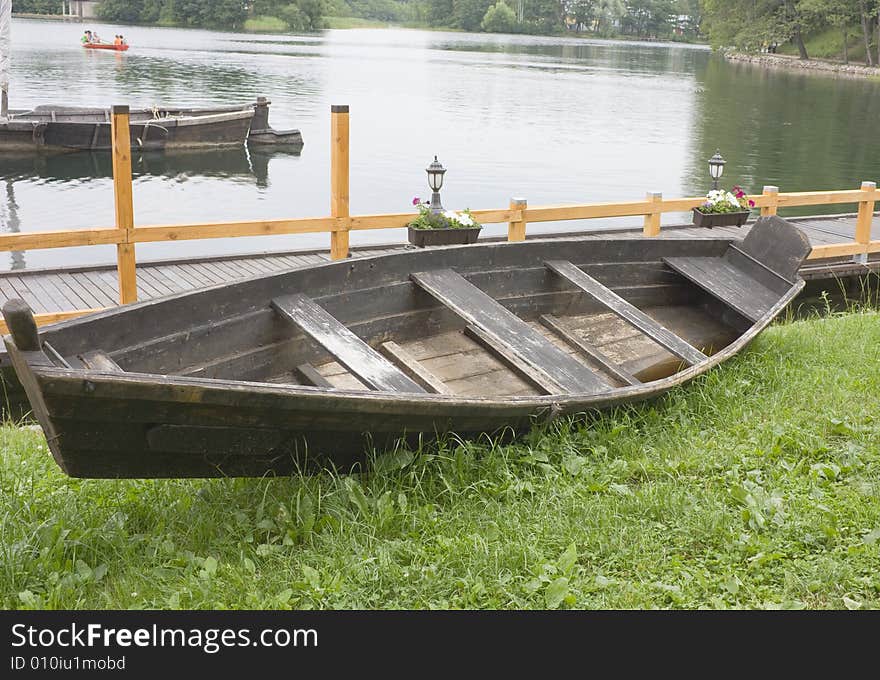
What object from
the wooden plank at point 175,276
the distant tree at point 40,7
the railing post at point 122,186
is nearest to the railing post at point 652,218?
the wooden plank at point 175,276

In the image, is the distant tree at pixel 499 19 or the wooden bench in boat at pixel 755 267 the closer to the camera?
the wooden bench in boat at pixel 755 267

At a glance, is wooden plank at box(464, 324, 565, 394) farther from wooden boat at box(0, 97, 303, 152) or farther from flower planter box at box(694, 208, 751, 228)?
wooden boat at box(0, 97, 303, 152)

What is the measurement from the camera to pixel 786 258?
811cm

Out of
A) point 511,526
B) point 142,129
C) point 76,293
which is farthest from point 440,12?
point 511,526

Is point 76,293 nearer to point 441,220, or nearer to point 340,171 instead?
point 340,171

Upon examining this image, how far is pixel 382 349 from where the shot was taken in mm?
6438

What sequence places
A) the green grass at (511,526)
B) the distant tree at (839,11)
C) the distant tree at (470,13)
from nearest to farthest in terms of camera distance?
1. the green grass at (511,526)
2. the distant tree at (839,11)
3. the distant tree at (470,13)

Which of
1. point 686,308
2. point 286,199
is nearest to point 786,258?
point 686,308

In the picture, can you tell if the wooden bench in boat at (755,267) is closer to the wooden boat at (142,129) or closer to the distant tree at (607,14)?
the wooden boat at (142,129)

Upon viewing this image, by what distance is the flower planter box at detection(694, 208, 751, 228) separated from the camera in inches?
459

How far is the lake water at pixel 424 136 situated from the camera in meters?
21.8

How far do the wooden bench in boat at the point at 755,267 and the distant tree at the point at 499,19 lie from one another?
13178 cm

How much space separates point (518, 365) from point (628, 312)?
4.44ft

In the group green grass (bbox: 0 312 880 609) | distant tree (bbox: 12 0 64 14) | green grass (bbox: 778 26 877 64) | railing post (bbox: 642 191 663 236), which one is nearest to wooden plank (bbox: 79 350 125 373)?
green grass (bbox: 0 312 880 609)
